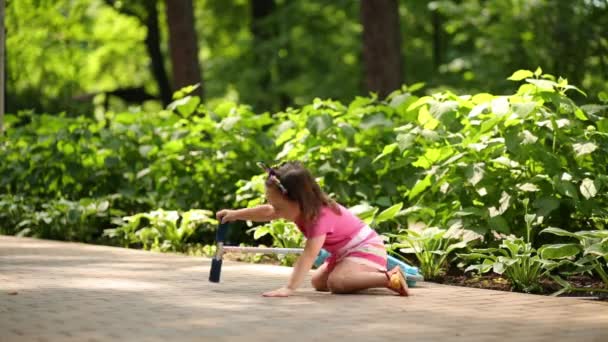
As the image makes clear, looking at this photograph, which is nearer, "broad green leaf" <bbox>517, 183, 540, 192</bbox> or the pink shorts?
the pink shorts

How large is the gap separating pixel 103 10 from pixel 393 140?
27936mm

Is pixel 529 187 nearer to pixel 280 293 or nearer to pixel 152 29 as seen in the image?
pixel 280 293

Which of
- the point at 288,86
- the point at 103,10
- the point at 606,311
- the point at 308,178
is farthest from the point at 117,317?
the point at 103,10

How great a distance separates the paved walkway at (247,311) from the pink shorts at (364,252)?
0.23 meters

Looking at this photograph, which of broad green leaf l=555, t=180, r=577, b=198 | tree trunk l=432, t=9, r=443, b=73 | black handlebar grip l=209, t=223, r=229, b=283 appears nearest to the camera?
black handlebar grip l=209, t=223, r=229, b=283

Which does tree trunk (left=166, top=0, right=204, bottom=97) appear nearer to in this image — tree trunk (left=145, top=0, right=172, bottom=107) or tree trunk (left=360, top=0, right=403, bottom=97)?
tree trunk (left=360, top=0, right=403, bottom=97)

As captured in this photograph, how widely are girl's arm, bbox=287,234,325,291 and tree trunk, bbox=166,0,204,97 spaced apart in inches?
441

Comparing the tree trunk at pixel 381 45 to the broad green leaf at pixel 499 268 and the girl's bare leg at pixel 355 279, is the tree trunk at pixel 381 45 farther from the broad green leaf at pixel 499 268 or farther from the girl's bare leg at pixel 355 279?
the girl's bare leg at pixel 355 279

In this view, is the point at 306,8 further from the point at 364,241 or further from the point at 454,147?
the point at 364,241

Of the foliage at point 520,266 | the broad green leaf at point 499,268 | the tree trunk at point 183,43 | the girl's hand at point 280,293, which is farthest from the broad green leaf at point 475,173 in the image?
the tree trunk at point 183,43

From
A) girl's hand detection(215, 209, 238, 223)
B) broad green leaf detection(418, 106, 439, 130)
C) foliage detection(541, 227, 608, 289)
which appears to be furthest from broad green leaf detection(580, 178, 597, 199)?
girl's hand detection(215, 209, 238, 223)

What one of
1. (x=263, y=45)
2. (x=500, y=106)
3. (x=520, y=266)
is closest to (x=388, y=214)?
(x=500, y=106)

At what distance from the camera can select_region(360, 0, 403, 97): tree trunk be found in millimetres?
19484

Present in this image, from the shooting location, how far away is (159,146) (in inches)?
526
